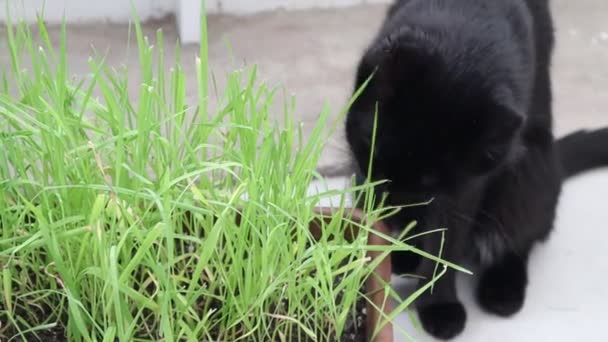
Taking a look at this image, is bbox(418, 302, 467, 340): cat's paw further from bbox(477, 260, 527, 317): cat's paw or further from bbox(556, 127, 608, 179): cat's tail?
bbox(556, 127, 608, 179): cat's tail

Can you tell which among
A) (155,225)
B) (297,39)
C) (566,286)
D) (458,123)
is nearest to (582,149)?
(566,286)

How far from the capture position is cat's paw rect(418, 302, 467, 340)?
3.19 ft

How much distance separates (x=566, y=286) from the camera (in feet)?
3.48

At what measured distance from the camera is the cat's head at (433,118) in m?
0.75

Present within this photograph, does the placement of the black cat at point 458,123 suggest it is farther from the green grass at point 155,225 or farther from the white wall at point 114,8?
the white wall at point 114,8

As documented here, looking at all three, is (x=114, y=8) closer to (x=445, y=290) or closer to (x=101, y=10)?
(x=101, y=10)

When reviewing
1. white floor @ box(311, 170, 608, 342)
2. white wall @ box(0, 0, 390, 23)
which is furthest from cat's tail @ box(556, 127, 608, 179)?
white wall @ box(0, 0, 390, 23)

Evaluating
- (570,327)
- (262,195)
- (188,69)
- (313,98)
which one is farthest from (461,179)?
(188,69)

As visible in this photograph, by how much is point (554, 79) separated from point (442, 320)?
0.64 metres

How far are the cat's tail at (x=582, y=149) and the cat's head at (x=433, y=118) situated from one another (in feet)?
1.24

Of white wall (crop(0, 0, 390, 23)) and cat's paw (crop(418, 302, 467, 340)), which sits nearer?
cat's paw (crop(418, 302, 467, 340))

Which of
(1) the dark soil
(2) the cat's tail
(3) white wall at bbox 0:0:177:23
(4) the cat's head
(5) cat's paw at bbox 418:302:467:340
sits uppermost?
(4) the cat's head

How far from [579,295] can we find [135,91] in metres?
0.72

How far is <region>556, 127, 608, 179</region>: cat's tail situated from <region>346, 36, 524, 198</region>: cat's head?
379 mm
